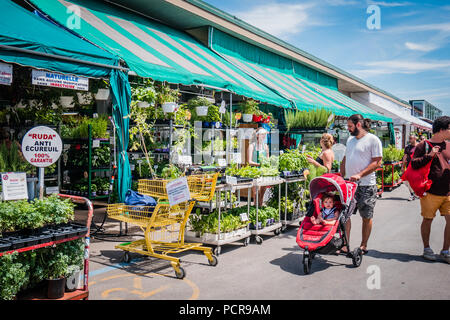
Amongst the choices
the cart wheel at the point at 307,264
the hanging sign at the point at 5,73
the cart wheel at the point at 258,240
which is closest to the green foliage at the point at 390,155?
the cart wheel at the point at 258,240

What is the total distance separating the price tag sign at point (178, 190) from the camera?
480cm

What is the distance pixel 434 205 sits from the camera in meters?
5.58

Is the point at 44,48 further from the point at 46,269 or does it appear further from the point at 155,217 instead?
the point at 46,269

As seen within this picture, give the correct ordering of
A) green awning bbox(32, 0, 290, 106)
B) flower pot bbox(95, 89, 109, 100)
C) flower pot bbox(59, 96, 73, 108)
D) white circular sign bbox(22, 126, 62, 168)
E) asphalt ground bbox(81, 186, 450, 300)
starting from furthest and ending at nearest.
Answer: flower pot bbox(59, 96, 73, 108) < flower pot bbox(95, 89, 109, 100) < green awning bbox(32, 0, 290, 106) < asphalt ground bbox(81, 186, 450, 300) < white circular sign bbox(22, 126, 62, 168)

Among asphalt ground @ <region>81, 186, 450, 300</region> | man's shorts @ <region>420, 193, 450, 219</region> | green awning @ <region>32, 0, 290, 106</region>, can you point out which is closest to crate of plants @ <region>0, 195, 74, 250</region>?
asphalt ground @ <region>81, 186, 450, 300</region>

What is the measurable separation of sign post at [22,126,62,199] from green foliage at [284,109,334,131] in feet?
24.2

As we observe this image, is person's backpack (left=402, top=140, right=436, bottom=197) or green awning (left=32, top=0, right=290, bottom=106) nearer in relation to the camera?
person's backpack (left=402, top=140, right=436, bottom=197)

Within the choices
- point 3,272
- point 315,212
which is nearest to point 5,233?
point 3,272

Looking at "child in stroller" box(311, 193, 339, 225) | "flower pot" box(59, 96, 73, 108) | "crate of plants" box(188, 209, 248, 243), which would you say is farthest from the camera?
"flower pot" box(59, 96, 73, 108)

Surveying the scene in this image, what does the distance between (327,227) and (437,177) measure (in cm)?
187

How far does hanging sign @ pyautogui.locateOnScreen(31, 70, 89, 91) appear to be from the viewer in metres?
5.43

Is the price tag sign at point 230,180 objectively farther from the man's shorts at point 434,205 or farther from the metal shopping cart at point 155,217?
the man's shorts at point 434,205

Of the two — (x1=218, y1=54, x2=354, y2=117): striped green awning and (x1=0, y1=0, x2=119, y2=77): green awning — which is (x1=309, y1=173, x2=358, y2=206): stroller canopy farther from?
(x1=218, y1=54, x2=354, y2=117): striped green awning

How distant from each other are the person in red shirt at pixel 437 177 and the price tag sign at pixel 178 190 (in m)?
3.47
